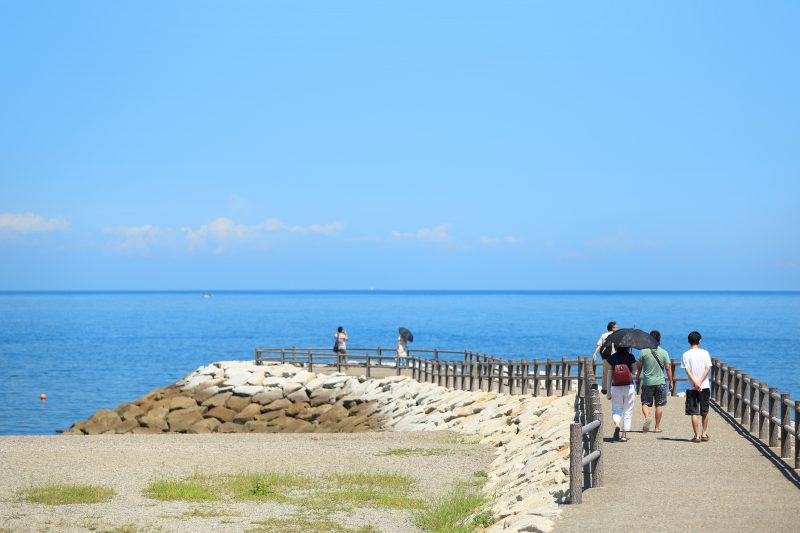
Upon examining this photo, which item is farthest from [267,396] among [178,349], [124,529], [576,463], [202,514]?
[178,349]

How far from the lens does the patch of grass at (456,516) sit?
14523 mm

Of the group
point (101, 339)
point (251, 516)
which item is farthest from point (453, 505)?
point (101, 339)

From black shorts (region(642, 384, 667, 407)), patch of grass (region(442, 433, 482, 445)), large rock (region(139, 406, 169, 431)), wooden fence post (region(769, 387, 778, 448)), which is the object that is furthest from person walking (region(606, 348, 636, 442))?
large rock (region(139, 406, 169, 431))

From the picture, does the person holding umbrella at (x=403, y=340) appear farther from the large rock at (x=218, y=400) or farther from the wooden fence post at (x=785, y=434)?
the wooden fence post at (x=785, y=434)

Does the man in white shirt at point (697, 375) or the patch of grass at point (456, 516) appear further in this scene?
the man in white shirt at point (697, 375)

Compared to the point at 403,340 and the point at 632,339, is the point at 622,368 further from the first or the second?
the point at 403,340

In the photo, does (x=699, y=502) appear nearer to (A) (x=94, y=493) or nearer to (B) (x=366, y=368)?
(A) (x=94, y=493)

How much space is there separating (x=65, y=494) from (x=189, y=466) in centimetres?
434

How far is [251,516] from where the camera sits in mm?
15922

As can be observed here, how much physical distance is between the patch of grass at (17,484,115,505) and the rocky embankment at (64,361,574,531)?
7168mm

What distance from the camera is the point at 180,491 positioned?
17844 millimetres

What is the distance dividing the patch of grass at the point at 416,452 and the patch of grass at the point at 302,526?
7.44 meters

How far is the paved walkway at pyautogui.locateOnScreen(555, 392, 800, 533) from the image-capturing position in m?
11.1

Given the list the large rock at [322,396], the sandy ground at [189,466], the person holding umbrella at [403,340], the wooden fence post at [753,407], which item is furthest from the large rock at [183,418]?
the wooden fence post at [753,407]
